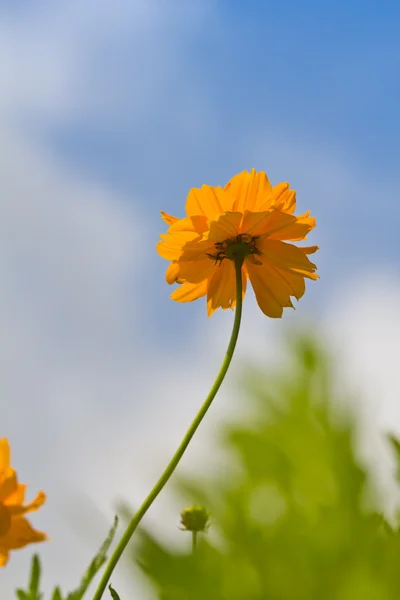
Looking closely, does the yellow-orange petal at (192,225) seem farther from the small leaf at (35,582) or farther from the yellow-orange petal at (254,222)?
the small leaf at (35,582)

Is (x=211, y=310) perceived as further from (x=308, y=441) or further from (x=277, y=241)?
(x=308, y=441)

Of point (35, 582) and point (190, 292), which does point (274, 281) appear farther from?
point (35, 582)

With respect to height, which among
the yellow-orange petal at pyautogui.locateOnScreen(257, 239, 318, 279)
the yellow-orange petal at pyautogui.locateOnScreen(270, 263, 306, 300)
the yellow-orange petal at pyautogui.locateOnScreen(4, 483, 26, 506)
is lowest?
the yellow-orange petal at pyautogui.locateOnScreen(4, 483, 26, 506)

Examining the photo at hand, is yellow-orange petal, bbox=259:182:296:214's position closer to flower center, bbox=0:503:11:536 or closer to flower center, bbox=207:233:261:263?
flower center, bbox=207:233:261:263

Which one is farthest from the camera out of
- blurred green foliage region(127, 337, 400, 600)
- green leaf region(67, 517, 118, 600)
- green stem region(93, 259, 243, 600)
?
green stem region(93, 259, 243, 600)

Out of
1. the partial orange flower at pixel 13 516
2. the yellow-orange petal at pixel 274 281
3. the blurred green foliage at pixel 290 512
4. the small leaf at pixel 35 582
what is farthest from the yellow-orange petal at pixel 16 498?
the blurred green foliage at pixel 290 512

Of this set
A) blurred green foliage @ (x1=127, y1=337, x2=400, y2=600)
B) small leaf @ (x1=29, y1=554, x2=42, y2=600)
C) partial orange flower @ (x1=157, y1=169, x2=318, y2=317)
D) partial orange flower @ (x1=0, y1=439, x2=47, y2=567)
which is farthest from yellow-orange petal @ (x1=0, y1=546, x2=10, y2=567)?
blurred green foliage @ (x1=127, y1=337, x2=400, y2=600)
